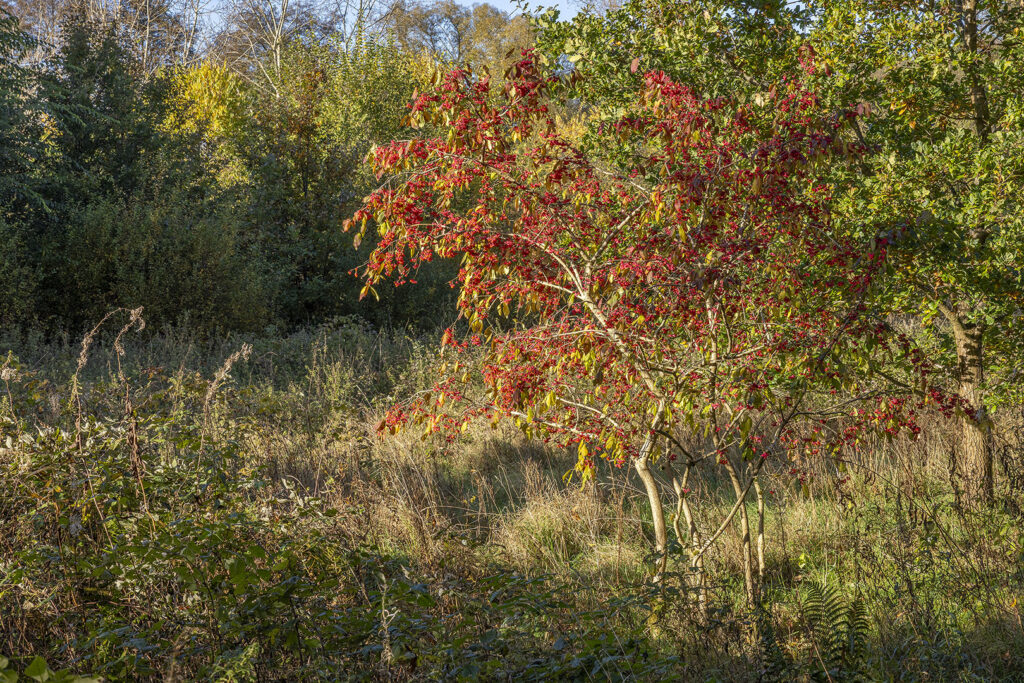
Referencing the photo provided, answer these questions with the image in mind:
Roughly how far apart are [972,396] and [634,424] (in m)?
2.93

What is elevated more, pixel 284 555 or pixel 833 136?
pixel 833 136

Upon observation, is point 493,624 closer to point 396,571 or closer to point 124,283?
point 396,571

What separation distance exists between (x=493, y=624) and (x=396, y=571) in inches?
47.9

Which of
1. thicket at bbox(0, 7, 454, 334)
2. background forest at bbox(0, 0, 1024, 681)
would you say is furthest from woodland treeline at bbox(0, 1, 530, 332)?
background forest at bbox(0, 0, 1024, 681)

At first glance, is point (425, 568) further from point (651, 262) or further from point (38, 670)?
point (38, 670)

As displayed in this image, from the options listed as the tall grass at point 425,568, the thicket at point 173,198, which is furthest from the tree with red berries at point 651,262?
the thicket at point 173,198

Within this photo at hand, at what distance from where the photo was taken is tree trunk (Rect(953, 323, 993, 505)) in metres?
5.66

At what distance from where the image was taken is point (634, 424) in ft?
16.1

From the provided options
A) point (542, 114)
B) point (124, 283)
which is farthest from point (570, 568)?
point (124, 283)

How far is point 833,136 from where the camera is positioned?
3811 millimetres

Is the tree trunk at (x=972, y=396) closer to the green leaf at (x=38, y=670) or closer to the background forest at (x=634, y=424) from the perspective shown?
the background forest at (x=634, y=424)

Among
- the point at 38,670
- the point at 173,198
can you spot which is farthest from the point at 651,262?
the point at 173,198

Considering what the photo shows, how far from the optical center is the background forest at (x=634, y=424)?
3166 mm

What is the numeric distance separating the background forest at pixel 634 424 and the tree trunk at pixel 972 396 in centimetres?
3
